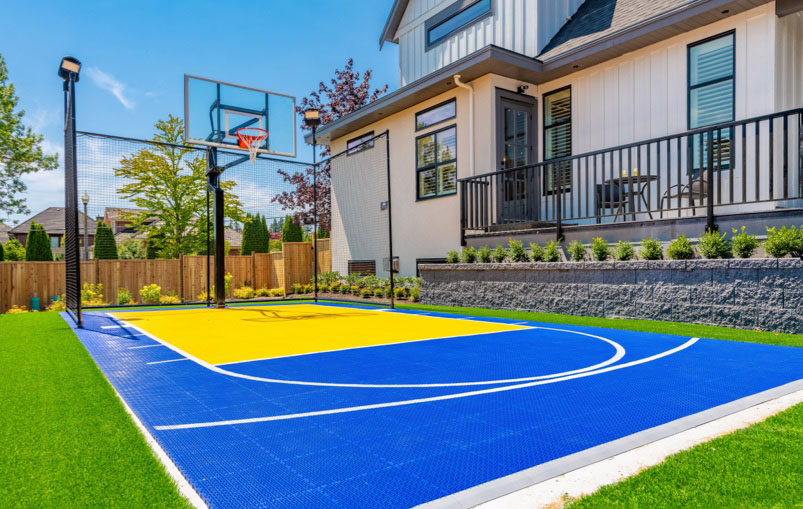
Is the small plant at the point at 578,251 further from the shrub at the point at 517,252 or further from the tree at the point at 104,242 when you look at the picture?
the tree at the point at 104,242

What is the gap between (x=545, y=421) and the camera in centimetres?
250

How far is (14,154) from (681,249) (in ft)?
84.8

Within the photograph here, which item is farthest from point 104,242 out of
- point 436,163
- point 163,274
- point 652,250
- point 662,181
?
point 652,250

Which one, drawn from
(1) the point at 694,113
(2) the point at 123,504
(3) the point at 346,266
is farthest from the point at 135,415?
(3) the point at 346,266

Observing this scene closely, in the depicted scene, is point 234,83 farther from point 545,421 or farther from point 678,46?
point 545,421

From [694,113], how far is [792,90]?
134 centimetres

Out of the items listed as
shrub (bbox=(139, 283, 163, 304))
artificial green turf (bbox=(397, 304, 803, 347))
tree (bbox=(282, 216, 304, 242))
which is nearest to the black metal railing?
artificial green turf (bbox=(397, 304, 803, 347))

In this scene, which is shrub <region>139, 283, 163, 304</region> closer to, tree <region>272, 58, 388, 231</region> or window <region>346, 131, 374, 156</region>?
window <region>346, 131, 374, 156</region>

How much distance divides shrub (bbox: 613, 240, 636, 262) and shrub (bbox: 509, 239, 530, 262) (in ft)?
5.67

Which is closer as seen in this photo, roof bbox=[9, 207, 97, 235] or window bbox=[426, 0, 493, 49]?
window bbox=[426, 0, 493, 49]

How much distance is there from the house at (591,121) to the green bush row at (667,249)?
0.41 metres

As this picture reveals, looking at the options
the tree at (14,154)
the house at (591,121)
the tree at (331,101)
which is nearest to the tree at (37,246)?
the tree at (14,154)

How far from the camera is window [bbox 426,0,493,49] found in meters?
11.9

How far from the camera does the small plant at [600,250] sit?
6.98 m
